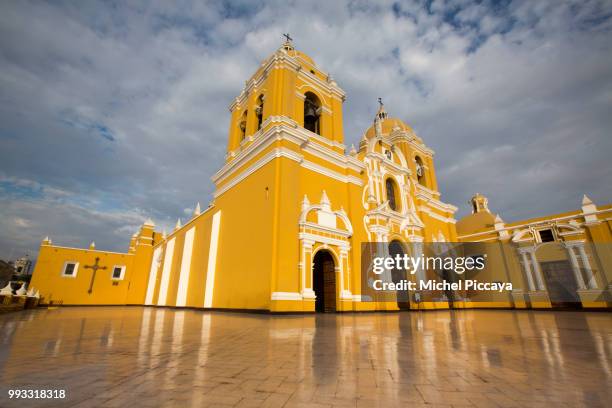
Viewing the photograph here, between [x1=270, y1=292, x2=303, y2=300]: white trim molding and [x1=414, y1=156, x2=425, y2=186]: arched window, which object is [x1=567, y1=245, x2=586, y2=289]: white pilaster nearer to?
[x1=414, y1=156, x2=425, y2=186]: arched window

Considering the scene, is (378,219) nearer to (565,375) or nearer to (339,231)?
(339,231)

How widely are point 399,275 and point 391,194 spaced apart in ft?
15.8

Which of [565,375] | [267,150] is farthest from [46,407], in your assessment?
[267,150]

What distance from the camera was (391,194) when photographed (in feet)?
53.7

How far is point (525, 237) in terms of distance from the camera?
1853cm

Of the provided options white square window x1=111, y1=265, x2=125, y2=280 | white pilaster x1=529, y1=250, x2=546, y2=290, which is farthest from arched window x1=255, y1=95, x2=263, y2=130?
white square window x1=111, y1=265, x2=125, y2=280

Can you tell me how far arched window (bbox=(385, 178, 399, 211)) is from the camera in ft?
52.7

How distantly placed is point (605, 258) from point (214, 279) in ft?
71.1

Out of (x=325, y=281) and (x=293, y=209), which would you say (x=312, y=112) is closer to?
(x=293, y=209)

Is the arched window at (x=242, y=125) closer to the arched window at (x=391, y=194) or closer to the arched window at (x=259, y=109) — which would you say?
the arched window at (x=259, y=109)

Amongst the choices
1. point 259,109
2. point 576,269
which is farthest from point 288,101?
point 576,269

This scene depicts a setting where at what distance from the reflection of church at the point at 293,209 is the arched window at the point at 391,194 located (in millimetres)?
78

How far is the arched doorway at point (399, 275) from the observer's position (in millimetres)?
14023

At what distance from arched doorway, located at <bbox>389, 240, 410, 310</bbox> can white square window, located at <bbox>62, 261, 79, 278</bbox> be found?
2532 cm
